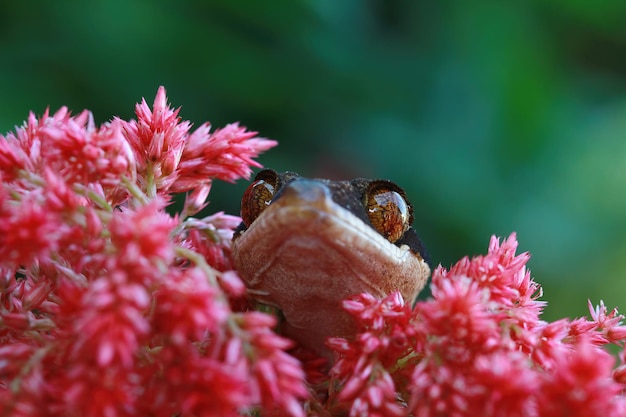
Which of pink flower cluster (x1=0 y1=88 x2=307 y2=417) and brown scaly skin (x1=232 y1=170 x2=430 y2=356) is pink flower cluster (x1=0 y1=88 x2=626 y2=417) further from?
brown scaly skin (x1=232 y1=170 x2=430 y2=356)

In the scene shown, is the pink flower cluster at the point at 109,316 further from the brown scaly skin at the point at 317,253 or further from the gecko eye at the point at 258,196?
the gecko eye at the point at 258,196

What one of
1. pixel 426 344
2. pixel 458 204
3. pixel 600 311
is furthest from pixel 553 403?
pixel 458 204

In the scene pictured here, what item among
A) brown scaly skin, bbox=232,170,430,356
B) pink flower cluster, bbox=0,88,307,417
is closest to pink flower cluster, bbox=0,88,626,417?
pink flower cluster, bbox=0,88,307,417

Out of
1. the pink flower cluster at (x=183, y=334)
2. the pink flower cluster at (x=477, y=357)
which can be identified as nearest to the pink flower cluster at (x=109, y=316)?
the pink flower cluster at (x=183, y=334)

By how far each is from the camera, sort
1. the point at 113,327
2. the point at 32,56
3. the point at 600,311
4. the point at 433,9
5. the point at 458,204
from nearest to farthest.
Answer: the point at 113,327 → the point at 600,311 → the point at 32,56 → the point at 458,204 → the point at 433,9

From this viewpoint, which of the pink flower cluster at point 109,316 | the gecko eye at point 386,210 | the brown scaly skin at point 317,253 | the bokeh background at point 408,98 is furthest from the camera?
the bokeh background at point 408,98

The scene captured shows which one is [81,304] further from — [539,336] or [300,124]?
[300,124]
